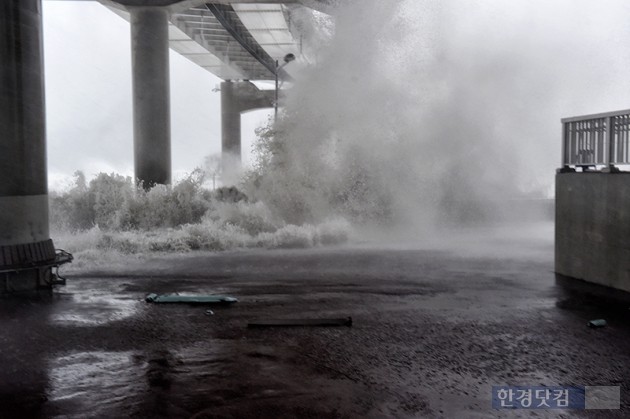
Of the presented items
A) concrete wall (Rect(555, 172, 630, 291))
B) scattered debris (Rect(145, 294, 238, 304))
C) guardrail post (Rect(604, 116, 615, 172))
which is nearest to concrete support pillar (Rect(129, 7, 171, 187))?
scattered debris (Rect(145, 294, 238, 304))

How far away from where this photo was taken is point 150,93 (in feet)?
72.9

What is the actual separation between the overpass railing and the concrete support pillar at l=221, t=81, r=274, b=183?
37665mm

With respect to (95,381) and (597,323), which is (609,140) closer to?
(597,323)

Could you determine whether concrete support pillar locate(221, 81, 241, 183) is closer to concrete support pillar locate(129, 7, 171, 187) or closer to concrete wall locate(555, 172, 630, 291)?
concrete support pillar locate(129, 7, 171, 187)

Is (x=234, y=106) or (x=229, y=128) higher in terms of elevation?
(x=234, y=106)

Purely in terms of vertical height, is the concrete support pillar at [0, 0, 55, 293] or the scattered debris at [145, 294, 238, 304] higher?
the concrete support pillar at [0, 0, 55, 293]

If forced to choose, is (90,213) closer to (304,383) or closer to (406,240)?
(406,240)

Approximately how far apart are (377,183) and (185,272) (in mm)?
9748

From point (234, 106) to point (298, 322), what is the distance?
41.9 meters

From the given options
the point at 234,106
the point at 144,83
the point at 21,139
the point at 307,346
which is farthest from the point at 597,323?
the point at 234,106

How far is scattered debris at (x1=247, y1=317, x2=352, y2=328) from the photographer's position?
265 inches

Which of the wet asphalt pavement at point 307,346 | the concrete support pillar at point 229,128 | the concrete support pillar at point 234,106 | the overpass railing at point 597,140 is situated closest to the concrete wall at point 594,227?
the overpass railing at point 597,140

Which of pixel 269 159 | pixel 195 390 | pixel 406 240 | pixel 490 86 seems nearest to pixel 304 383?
pixel 195 390

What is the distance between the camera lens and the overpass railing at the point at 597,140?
29.0 feet
